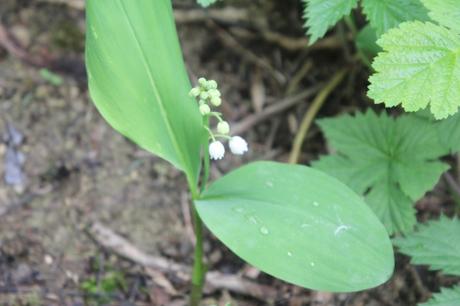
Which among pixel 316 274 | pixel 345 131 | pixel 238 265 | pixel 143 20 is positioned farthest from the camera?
pixel 238 265

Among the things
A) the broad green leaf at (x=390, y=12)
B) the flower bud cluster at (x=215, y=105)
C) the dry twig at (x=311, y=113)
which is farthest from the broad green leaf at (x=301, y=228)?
the dry twig at (x=311, y=113)

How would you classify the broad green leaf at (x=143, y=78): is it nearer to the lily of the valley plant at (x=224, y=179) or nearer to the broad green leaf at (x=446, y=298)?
the lily of the valley plant at (x=224, y=179)

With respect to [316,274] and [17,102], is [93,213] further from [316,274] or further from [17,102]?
[316,274]

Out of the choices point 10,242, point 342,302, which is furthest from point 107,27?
point 342,302

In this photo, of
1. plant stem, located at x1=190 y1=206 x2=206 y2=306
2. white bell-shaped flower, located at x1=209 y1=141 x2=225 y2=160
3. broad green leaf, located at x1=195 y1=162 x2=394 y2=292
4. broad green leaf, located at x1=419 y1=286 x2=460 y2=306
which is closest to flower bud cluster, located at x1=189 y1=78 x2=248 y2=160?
white bell-shaped flower, located at x1=209 y1=141 x2=225 y2=160

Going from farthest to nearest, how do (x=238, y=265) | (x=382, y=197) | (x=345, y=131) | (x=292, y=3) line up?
(x=292, y=3) < (x=238, y=265) < (x=345, y=131) < (x=382, y=197)

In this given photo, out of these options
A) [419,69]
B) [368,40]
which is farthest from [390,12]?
[368,40]
